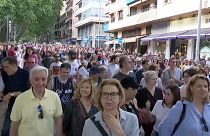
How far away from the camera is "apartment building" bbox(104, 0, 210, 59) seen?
103ft

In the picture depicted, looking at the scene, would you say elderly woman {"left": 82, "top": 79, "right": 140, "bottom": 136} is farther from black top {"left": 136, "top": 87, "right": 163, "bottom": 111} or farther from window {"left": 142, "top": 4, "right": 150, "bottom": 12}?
window {"left": 142, "top": 4, "right": 150, "bottom": 12}

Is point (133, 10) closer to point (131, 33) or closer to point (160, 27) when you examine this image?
point (131, 33)

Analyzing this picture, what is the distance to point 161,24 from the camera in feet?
135

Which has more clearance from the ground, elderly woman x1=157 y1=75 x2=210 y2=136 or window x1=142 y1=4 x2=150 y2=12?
window x1=142 y1=4 x2=150 y2=12

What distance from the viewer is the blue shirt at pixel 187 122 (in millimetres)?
4402

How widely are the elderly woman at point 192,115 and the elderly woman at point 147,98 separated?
1.16 m

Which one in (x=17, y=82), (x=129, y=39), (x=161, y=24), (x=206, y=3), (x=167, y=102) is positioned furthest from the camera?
(x=129, y=39)

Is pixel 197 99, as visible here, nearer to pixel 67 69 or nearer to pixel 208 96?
pixel 208 96

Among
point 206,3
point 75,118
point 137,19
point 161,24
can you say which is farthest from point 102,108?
point 137,19

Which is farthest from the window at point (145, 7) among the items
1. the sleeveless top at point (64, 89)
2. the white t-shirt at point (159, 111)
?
the white t-shirt at point (159, 111)

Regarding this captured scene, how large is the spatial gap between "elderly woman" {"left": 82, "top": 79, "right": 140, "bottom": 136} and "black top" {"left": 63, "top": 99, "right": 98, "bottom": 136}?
159 cm

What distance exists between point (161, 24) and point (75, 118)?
120ft

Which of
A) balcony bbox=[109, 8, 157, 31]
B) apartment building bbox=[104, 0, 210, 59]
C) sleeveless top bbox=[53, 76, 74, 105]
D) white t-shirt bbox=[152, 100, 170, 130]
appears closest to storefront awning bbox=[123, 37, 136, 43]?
apartment building bbox=[104, 0, 210, 59]

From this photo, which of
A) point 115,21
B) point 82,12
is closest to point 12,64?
point 115,21
